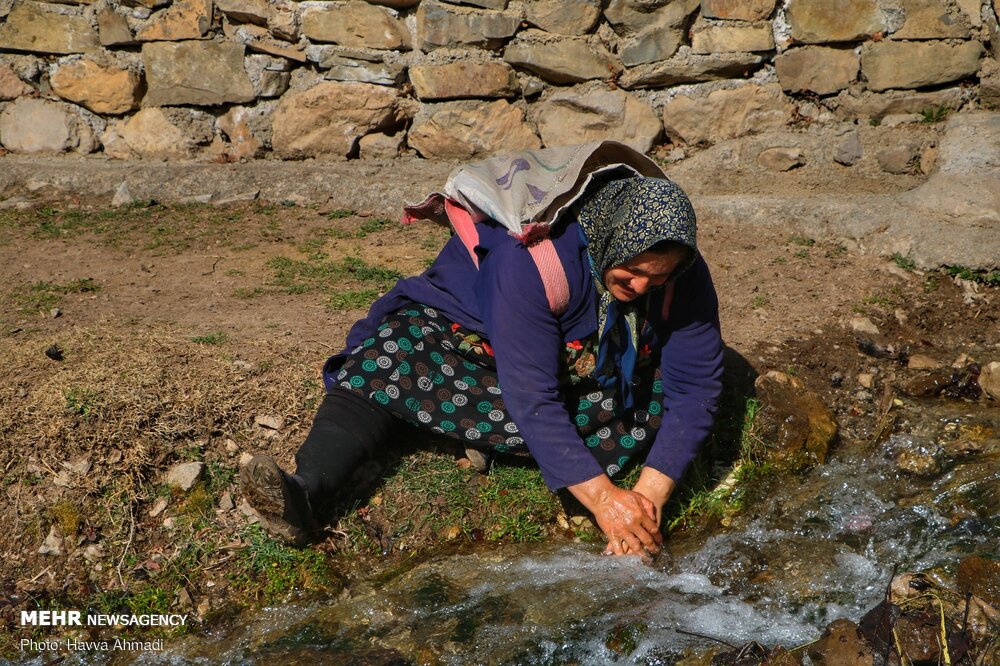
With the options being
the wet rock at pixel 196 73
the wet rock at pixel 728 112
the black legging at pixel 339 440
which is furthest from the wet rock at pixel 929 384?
the wet rock at pixel 196 73

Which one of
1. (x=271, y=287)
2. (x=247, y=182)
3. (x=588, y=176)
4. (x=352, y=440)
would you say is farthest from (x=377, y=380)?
(x=247, y=182)

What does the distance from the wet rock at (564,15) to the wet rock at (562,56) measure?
53 mm

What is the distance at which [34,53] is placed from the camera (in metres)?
6.02

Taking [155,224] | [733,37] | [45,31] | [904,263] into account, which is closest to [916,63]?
[733,37]

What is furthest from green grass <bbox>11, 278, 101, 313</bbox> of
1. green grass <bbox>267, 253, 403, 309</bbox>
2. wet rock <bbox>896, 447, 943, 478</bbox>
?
wet rock <bbox>896, 447, 943, 478</bbox>

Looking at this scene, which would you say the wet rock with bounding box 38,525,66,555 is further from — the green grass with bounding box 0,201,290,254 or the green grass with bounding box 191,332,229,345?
the green grass with bounding box 0,201,290,254

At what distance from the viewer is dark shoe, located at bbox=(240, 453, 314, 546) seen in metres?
2.71

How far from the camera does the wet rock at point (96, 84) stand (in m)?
6.01

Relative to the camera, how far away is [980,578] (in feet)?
9.00

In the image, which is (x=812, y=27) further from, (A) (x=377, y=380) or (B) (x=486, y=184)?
(A) (x=377, y=380)

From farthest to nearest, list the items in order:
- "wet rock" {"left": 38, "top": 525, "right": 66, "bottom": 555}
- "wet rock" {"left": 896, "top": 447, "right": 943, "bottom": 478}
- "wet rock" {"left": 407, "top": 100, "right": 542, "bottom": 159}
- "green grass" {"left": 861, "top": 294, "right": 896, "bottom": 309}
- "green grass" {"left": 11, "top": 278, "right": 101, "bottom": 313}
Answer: "wet rock" {"left": 407, "top": 100, "right": 542, "bottom": 159}
"green grass" {"left": 861, "top": 294, "right": 896, "bottom": 309}
"green grass" {"left": 11, "top": 278, "right": 101, "bottom": 313}
"wet rock" {"left": 896, "top": 447, "right": 943, "bottom": 478}
"wet rock" {"left": 38, "top": 525, "right": 66, "bottom": 555}

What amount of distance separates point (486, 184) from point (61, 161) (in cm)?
421

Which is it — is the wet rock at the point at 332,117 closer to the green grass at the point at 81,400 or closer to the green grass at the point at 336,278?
the green grass at the point at 336,278

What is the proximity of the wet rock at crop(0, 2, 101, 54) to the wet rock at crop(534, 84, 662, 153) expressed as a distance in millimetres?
2951
